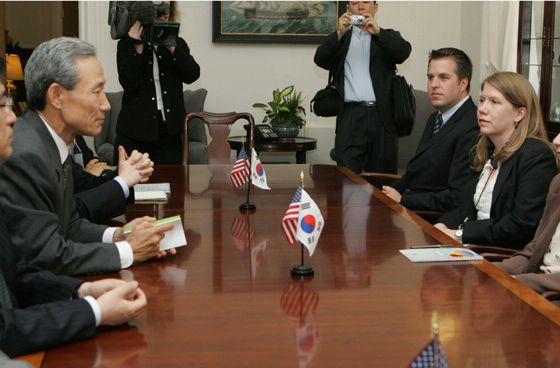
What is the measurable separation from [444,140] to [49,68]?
7.89ft

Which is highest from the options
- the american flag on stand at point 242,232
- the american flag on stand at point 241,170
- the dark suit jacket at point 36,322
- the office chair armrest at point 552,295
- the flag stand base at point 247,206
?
the american flag on stand at point 241,170

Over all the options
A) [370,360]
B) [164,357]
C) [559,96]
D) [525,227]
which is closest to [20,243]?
[164,357]

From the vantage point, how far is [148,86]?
555 centimetres

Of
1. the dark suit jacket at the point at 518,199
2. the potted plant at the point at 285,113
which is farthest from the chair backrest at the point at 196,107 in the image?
the dark suit jacket at the point at 518,199

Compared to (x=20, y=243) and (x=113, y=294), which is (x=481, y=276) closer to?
(x=113, y=294)

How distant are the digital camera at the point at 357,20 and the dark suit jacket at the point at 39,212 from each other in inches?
131

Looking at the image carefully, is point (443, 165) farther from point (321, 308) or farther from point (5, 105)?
point (5, 105)

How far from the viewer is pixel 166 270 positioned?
2574mm

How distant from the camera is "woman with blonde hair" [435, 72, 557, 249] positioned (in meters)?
3.64

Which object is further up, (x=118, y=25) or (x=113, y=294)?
(x=118, y=25)

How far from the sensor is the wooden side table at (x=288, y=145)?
23.4 ft

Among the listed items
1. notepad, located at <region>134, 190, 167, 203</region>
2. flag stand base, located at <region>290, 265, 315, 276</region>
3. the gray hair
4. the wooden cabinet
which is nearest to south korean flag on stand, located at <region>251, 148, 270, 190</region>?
notepad, located at <region>134, 190, 167, 203</region>

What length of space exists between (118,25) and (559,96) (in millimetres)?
2908

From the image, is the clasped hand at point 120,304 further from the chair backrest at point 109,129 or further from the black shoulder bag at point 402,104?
the chair backrest at point 109,129
